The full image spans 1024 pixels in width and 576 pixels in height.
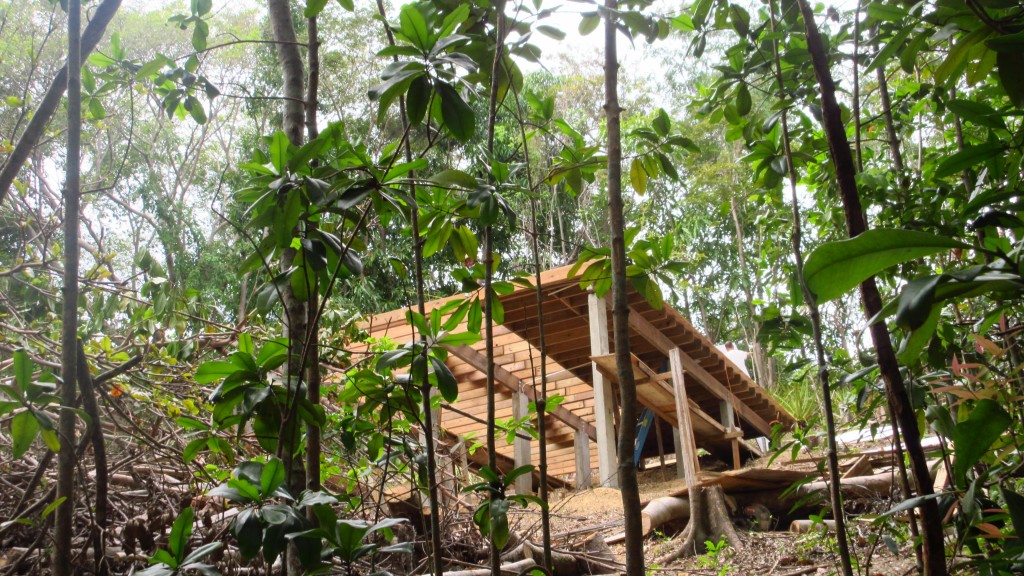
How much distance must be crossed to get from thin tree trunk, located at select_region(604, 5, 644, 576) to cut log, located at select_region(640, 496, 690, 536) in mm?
4469

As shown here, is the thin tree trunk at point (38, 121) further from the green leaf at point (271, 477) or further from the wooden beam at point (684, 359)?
the wooden beam at point (684, 359)

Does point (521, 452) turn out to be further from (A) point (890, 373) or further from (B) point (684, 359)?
(A) point (890, 373)

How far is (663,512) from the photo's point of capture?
237 inches

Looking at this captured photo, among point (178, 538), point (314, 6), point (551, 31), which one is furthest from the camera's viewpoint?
point (551, 31)

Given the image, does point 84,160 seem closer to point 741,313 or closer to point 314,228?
point 741,313

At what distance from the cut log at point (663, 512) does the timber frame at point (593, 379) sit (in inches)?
12.4

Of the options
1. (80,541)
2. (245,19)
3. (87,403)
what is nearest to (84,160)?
(245,19)

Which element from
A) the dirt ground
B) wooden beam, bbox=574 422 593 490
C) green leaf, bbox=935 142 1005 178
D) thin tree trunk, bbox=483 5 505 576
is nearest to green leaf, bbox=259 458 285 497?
Result: thin tree trunk, bbox=483 5 505 576

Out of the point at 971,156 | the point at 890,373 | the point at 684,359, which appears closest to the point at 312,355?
the point at 890,373

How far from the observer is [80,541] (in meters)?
3.05

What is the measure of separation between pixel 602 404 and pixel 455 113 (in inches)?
253

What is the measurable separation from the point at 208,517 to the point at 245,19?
18.7 m

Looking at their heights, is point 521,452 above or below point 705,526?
above

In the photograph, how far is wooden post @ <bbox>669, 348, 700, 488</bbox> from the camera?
20.5 feet
